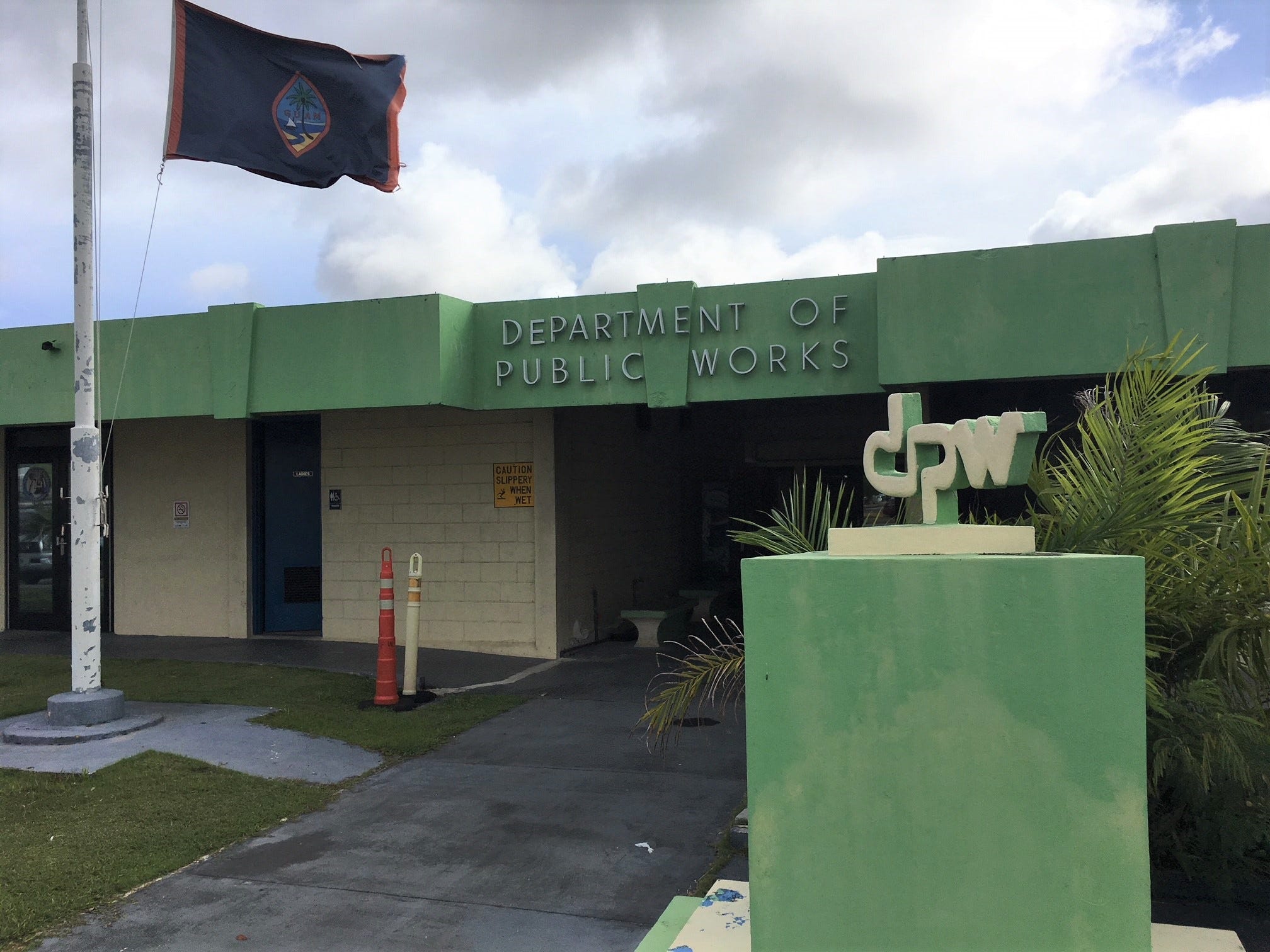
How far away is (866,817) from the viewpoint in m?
3.34

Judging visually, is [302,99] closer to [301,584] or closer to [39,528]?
[301,584]

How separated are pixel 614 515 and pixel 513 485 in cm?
234

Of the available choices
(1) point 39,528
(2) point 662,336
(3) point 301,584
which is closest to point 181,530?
(3) point 301,584

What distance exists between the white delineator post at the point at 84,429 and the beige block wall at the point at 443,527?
4809 millimetres

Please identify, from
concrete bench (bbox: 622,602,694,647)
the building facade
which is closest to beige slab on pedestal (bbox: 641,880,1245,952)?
the building facade

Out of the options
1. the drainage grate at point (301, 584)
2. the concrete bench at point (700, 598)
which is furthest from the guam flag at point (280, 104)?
the concrete bench at point (700, 598)

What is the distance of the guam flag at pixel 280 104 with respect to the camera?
9.12m

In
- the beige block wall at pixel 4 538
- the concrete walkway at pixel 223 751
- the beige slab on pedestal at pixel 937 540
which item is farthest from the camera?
the beige block wall at pixel 4 538

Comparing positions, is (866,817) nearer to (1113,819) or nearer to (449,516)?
(1113,819)

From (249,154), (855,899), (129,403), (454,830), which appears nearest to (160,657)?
(129,403)

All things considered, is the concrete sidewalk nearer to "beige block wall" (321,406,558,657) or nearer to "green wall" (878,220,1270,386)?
"beige block wall" (321,406,558,657)

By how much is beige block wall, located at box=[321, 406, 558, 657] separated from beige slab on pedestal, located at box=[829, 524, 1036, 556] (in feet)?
30.4

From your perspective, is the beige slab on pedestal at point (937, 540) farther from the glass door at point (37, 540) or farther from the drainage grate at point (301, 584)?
the glass door at point (37, 540)

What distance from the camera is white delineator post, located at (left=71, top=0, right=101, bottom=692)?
8.51 meters
